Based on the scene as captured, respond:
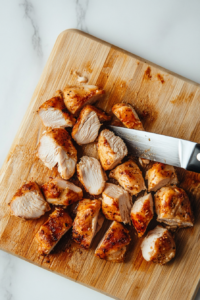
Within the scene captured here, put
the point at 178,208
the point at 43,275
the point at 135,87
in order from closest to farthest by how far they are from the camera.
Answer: the point at 178,208 < the point at 135,87 < the point at 43,275

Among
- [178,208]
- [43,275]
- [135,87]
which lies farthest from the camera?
[43,275]

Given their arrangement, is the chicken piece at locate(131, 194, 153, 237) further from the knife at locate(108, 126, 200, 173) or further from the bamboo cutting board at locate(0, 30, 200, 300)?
the knife at locate(108, 126, 200, 173)

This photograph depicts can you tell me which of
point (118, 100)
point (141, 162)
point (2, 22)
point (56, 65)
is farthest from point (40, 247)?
point (2, 22)

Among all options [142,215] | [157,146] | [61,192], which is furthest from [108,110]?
[142,215]

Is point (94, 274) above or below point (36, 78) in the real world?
below

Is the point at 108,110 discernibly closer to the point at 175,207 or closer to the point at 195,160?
the point at 195,160

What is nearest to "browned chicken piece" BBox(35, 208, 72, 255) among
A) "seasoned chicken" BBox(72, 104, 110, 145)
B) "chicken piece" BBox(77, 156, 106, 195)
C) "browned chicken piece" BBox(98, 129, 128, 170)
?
"chicken piece" BBox(77, 156, 106, 195)

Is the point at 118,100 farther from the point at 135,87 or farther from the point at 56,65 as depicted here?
the point at 56,65
